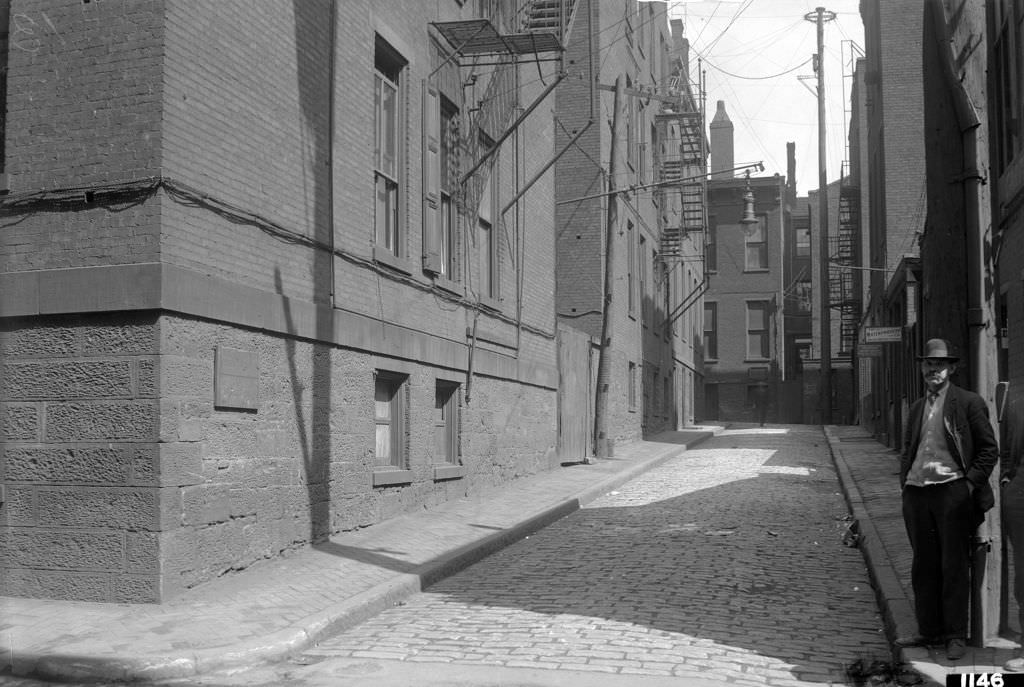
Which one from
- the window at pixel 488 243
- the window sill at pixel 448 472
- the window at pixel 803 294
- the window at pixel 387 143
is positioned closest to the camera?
the window at pixel 387 143

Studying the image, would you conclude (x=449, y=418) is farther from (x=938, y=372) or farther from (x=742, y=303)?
(x=742, y=303)

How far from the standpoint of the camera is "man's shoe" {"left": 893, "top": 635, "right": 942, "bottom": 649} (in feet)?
21.1

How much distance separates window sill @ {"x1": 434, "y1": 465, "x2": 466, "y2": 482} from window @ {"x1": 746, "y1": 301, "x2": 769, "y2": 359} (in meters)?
38.0

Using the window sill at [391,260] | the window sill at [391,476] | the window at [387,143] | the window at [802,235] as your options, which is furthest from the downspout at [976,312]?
the window at [802,235]

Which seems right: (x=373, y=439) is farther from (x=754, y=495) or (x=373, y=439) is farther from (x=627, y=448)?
(x=627, y=448)

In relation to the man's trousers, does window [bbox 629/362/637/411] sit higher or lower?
higher

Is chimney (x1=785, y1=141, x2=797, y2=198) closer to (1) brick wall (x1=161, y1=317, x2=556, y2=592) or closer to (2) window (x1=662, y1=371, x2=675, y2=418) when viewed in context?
(2) window (x1=662, y1=371, x2=675, y2=418)

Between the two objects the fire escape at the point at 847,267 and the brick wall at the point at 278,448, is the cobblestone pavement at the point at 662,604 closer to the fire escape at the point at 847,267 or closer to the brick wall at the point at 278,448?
the brick wall at the point at 278,448

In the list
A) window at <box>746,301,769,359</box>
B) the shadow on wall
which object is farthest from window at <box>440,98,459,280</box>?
window at <box>746,301,769,359</box>

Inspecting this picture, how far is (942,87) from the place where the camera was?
23.2ft

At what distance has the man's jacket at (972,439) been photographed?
629 centimetres

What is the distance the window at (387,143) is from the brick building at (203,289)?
4 cm

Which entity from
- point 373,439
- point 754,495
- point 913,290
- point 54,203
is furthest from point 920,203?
point 54,203

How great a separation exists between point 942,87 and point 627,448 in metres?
19.2
